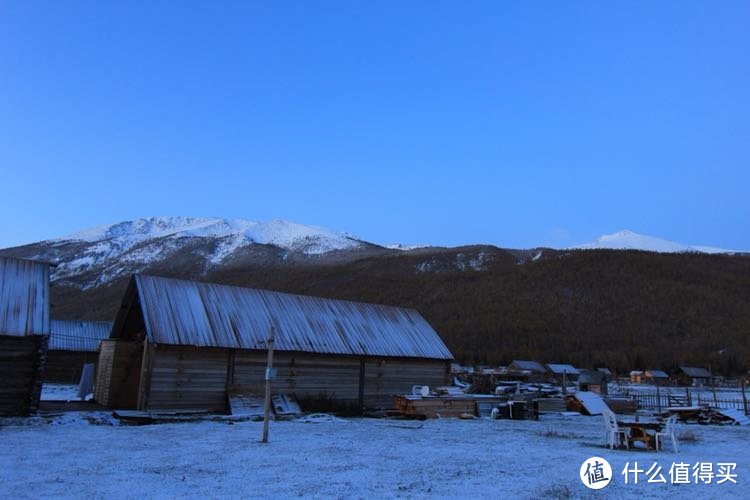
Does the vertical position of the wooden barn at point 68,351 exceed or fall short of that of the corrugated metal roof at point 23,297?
it falls short

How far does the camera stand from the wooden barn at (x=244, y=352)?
72.6ft

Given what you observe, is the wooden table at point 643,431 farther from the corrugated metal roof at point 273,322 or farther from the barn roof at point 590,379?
the barn roof at point 590,379

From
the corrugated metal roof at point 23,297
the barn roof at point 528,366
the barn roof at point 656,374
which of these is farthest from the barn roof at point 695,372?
the corrugated metal roof at point 23,297

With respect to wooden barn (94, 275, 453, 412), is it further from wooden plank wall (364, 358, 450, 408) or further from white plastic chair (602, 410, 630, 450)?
white plastic chair (602, 410, 630, 450)

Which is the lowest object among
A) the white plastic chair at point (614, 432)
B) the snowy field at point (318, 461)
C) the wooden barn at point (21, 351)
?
the snowy field at point (318, 461)

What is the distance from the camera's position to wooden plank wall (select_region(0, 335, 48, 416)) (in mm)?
18984

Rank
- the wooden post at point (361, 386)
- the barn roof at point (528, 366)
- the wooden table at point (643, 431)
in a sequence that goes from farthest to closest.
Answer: the barn roof at point (528, 366)
the wooden post at point (361, 386)
the wooden table at point (643, 431)

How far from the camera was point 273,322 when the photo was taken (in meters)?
26.5

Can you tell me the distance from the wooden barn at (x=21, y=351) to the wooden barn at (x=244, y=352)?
3298 millimetres

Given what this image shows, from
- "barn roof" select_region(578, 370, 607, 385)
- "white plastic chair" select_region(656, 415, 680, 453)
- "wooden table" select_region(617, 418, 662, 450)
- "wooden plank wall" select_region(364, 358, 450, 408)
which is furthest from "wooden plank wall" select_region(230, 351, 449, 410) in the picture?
"barn roof" select_region(578, 370, 607, 385)

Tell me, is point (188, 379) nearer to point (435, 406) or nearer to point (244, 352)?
point (244, 352)

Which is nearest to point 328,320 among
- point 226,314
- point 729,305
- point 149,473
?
point 226,314

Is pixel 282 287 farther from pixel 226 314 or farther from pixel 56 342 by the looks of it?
pixel 226 314

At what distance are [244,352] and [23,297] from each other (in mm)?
8058
